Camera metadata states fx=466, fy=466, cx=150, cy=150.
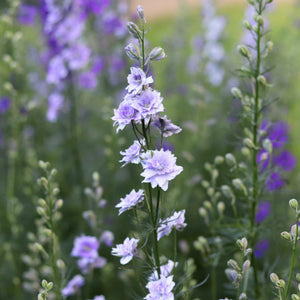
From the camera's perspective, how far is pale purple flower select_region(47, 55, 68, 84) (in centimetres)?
291

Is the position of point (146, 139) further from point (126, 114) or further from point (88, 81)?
point (88, 81)

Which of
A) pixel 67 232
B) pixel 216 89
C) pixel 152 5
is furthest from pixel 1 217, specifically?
pixel 152 5

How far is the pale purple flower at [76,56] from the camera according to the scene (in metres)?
2.90

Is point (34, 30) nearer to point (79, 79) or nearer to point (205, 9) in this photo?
point (205, 9)

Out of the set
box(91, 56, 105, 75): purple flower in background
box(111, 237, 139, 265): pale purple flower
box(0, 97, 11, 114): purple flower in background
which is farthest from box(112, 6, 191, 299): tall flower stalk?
box(0, 97, 11, 114): purple flower in background

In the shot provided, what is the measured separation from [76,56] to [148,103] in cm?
181

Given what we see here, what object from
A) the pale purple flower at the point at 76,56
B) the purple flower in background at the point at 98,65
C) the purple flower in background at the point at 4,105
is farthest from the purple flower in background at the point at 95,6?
the purple flower in background at the point at 4,105

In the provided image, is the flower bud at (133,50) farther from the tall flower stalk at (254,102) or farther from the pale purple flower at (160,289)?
the pale purple flower at (160,289)

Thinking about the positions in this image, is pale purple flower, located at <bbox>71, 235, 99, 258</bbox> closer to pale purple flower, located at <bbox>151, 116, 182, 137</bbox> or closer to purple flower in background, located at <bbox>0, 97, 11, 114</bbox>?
pale purple flower, located at <bbox>151, 116, 182, 137</bbox>

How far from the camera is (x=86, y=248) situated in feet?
6.77

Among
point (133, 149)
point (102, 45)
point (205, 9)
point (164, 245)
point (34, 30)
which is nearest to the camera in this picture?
point (133, 149)

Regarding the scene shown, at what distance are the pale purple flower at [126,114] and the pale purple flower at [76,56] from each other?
66.1 inches

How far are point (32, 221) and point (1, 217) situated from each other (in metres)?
0.21

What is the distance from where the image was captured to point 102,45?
13.7 ft
